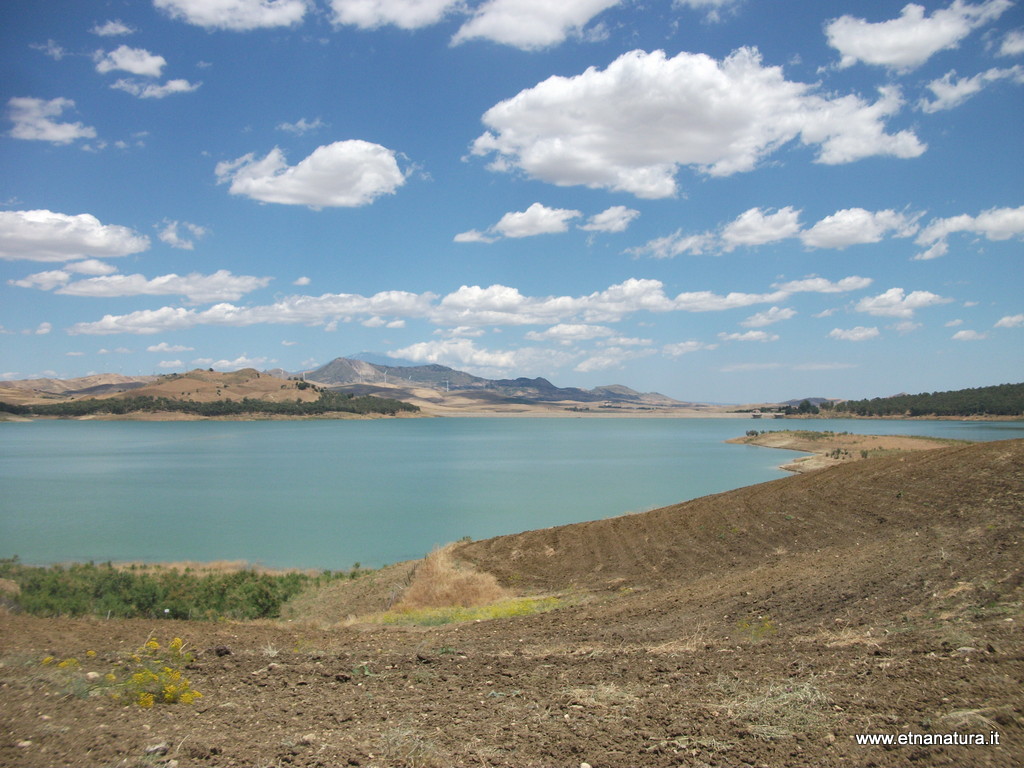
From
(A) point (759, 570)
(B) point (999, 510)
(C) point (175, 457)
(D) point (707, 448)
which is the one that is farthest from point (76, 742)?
(D) point (707, 448)

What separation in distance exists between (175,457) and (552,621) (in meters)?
81.7

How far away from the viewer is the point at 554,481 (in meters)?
58.6

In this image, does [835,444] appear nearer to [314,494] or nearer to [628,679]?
[314,494]

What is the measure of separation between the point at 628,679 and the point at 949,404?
190 meters

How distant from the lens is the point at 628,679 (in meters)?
7.66

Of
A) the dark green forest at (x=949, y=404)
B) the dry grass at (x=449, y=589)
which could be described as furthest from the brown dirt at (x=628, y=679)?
the dark green forest at (x=949, y=404)

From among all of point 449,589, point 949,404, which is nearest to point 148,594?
point 449,589

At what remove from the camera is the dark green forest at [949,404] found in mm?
148625

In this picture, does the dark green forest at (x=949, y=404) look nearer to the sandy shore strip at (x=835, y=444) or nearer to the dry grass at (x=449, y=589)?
the sandy shore strip at (x=835, y=444)

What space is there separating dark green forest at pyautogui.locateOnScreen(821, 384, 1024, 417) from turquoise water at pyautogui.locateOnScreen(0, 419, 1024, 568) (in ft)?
299

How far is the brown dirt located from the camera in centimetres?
546

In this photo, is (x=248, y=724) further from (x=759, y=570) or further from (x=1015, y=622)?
(x=759, y=570)

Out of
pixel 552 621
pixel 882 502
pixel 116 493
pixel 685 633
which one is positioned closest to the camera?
pixel 685 633

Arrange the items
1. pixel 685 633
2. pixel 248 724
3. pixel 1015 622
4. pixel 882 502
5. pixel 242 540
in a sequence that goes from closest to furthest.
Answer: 1. pixel 248 724
2. pixel 1015 622
3. pixel 685 633
4. pixel 882 502
5. pixel 242 540
